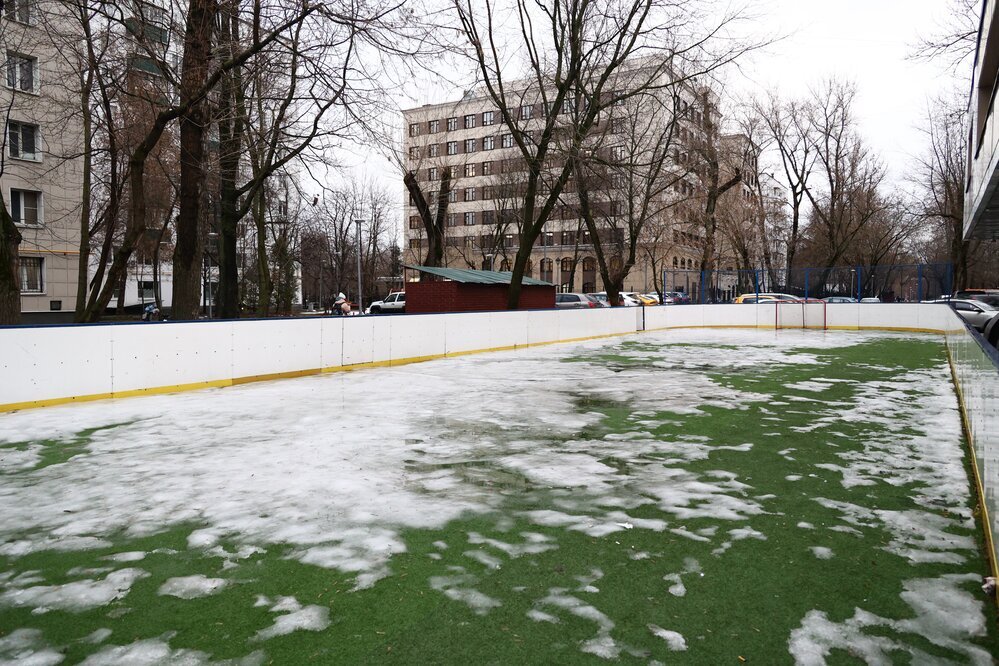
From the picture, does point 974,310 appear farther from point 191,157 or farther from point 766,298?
point 191,157

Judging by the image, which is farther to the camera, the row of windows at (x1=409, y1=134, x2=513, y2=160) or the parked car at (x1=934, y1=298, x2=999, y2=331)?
the row of windows at (x1=409, y1=134, x2=513, y2=160)

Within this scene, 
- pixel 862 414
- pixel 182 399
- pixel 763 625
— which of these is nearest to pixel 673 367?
pixel 862 414

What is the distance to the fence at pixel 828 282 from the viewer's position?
3181 centimetres

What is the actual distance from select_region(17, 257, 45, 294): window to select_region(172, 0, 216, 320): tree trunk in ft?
81.4

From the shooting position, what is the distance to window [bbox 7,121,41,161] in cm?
3512

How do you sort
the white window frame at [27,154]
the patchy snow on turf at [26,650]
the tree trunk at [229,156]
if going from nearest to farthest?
the patchy snow on turf at [26,650] < the tree trunk at [229,156] < the white window frame at [27,154]

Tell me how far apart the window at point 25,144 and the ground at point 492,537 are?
32.7 metres

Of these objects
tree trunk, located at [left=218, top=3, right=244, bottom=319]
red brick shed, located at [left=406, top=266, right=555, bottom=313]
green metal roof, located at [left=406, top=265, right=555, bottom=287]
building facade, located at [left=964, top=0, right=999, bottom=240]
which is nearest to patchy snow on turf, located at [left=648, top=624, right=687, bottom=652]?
building facade, located at [left=964, top=0, right=999, bottom=240]

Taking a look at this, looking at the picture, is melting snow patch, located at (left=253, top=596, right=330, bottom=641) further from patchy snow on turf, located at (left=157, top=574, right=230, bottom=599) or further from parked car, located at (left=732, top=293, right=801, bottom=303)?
parked car, located at (left=732, top=293, right=801, bottom=303)

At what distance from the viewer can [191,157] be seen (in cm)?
1680

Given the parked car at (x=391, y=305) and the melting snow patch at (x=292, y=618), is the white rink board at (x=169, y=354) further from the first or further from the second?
the parked car at (x=391, y=305)

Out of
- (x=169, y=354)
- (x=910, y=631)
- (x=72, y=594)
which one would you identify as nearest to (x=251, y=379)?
(x=169, y=354)

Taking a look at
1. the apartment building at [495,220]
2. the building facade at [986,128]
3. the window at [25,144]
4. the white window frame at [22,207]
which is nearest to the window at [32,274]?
the white window frame at [22,207]

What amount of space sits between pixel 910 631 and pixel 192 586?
3945 mm
